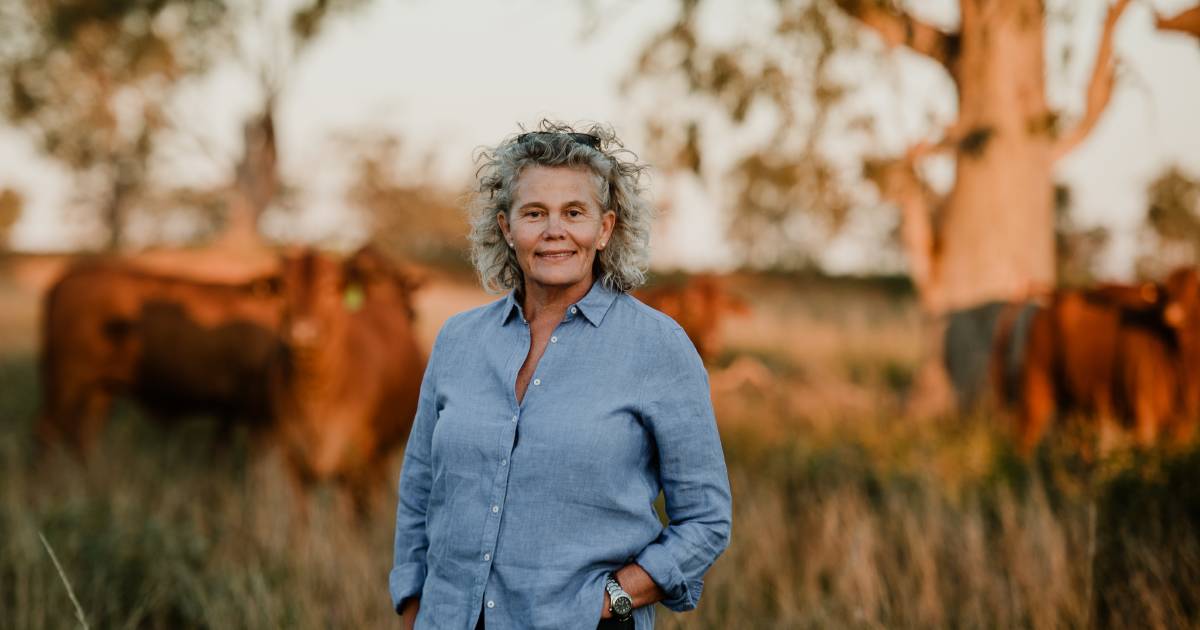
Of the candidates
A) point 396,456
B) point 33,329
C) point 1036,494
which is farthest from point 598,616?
point 33,329

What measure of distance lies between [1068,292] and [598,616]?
7.23 metres

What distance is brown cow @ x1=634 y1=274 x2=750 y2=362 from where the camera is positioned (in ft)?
30.7

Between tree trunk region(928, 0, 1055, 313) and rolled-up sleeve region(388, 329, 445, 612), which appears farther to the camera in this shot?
tree trunk region(928, 0, 1055, 313)

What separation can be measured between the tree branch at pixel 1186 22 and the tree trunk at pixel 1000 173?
6.61 feet

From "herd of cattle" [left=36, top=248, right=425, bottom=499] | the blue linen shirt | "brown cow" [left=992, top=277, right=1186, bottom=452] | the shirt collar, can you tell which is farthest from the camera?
"brown cow" [left=992, top=277, right=1186, bottom=452]

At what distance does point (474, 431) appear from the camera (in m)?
2.33

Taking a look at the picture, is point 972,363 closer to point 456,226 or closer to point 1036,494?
point 1036,494

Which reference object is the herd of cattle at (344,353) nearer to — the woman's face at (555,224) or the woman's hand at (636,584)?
the woman's face at (555,224)

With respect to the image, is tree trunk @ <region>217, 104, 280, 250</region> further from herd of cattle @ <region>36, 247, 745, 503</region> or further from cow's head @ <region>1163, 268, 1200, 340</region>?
cow's head @ <region>1163, 268, 1200, 340</region>

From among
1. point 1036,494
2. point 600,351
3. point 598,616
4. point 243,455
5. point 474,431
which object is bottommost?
point 243,455

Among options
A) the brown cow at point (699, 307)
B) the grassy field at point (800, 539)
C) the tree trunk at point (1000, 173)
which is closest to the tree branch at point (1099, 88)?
the tree trunk at point (1000, 173)

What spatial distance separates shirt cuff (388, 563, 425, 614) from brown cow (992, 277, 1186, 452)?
6.38 m

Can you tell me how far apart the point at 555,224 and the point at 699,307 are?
24.0 ft

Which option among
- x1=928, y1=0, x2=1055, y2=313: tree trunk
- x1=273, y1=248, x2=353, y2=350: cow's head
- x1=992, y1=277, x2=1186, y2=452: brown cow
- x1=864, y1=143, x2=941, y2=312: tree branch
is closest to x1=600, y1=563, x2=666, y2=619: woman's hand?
x1=273, y1=248, x2=353, y2=350: cow's head
